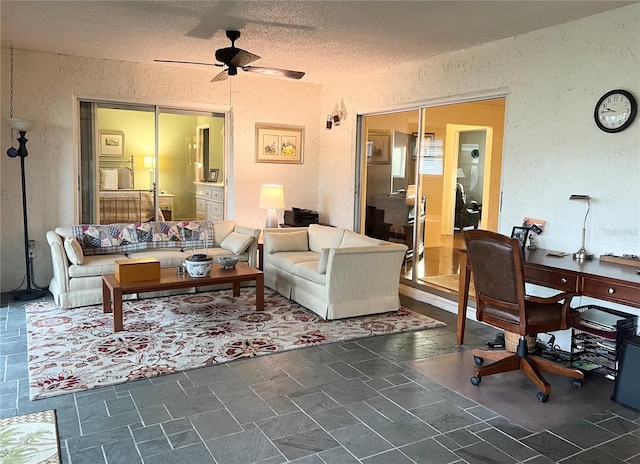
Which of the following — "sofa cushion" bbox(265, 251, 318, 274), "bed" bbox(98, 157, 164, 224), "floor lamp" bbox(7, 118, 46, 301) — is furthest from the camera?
"bed" bbox(98, 157, 164, 224)

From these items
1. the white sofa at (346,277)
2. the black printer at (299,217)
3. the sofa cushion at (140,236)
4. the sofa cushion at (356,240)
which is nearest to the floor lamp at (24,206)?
the sofa cushion at (140,236)

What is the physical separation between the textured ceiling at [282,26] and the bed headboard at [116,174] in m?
1.23

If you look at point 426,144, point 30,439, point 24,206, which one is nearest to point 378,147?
point 426,144

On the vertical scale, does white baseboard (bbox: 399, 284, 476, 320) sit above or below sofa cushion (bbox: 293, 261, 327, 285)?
below

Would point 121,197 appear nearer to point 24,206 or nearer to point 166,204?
point 166,204

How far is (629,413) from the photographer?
10.00 ft

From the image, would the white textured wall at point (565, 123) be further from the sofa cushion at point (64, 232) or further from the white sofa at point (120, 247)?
the sofa cushion at point (64, 232)

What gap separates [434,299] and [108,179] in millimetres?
4060

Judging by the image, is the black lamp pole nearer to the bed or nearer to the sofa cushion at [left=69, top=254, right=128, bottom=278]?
the sofa cushion at [left=69, top=254, right=128, bottom=278]

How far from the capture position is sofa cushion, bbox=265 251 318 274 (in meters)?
5.34

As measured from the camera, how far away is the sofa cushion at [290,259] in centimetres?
534

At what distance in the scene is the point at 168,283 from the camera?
4.38 meters

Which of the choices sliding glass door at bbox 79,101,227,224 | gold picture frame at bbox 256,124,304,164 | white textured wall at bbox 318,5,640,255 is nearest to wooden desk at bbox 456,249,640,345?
white textured wall at bbox 318,5,640,255

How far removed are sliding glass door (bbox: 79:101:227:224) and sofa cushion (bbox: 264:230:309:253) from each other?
1479mm
